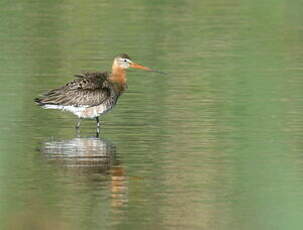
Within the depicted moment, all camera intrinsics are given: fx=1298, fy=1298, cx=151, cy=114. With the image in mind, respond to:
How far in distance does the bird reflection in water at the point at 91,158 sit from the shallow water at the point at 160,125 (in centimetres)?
2

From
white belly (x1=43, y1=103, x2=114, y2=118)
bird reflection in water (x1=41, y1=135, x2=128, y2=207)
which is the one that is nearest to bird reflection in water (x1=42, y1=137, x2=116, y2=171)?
bird reflection in water (x1=41, y1=135, x2=128, y2=207)

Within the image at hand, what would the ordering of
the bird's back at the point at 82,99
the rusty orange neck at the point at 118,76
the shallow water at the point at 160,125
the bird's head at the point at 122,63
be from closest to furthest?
the shallow water at the point at 160,125, the bird's back at the point at 82,99, the rusty orange neck at the point at 118,76, the bird's head at the point at 122,63

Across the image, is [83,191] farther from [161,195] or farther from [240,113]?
[240,113]

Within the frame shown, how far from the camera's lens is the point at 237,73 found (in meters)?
25.5

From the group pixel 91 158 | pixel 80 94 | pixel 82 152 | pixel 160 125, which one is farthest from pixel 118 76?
pixel 91 158

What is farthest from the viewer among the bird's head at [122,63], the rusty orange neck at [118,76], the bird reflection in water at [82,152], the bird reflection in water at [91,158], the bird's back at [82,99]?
the bird's head at [122,63]

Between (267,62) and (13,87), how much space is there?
5.97m

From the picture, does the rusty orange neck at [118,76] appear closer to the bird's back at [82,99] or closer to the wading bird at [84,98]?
the wading bird at [84,98]

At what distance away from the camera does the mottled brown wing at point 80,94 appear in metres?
20.5

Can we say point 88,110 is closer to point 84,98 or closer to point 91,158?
point 84,98

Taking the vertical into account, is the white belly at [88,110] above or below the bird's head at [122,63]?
below

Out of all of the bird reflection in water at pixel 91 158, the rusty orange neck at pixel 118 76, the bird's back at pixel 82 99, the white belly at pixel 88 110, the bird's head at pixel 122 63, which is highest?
the bird's head at pixel 122 63

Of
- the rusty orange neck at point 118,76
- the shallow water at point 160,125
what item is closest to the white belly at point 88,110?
the shallow water at point 160,125

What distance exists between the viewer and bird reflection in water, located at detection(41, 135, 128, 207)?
53.7 feet
